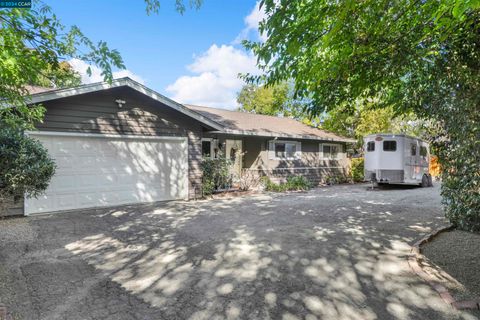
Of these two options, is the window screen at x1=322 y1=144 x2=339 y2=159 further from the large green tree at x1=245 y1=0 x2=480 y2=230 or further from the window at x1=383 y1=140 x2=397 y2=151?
the large green tree at x1=245 y1=0 x2=480 y2=230

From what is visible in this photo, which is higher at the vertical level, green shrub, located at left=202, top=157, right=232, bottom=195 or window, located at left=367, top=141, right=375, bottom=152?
window, located at left=367, top=141, right=375, bottom=152

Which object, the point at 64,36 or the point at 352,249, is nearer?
the point at 64,36

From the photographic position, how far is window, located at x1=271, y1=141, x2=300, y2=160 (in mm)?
14695

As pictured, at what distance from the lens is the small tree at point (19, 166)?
5957 mm

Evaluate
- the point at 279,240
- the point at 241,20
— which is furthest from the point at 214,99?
the point at 279,240

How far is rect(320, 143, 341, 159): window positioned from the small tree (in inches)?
545

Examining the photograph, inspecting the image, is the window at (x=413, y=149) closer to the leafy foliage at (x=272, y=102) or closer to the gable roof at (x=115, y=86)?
the gable roof at (x=115, y=86)

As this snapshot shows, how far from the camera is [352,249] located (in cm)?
494

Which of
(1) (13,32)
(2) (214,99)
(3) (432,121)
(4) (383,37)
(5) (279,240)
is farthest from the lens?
(2) (214,99)

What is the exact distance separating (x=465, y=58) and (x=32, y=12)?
603 cm

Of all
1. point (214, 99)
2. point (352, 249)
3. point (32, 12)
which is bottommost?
point (352, 249)

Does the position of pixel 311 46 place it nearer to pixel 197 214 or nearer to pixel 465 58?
pixel 465 58

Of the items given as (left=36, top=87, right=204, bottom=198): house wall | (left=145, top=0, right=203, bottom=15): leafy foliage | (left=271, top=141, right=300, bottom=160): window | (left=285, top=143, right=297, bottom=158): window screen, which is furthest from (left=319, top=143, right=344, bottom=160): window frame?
(left=145, top=0, right=203, bottom=15): leafy foliage

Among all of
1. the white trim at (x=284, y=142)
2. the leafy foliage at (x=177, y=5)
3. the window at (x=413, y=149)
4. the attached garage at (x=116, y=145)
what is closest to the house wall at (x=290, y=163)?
the white trim at (x=284, y=142)
